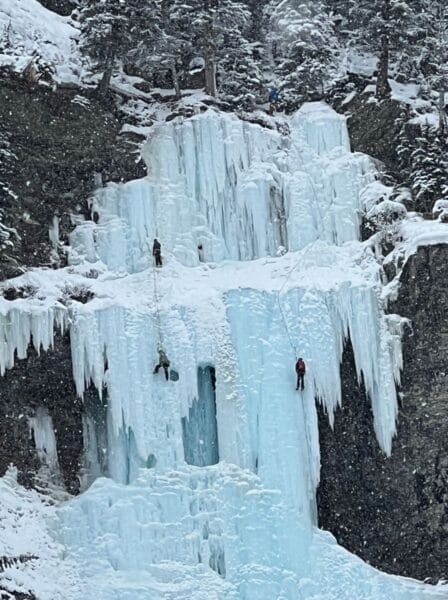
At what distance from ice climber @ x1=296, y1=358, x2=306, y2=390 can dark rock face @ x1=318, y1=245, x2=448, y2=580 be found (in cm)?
85

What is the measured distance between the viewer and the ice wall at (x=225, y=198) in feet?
76.7

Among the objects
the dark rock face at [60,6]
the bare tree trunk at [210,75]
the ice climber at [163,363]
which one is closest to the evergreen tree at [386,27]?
the bare tree trunk at [210,75]

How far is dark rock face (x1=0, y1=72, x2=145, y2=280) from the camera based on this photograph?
22422mm

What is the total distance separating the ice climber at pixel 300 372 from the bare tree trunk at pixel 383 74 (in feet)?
30.0

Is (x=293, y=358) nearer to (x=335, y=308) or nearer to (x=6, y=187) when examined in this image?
(x=335, y=308)

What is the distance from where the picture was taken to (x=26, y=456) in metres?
20.1

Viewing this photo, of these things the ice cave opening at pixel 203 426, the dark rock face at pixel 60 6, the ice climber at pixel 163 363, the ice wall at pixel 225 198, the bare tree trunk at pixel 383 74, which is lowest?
the ice cave opening at pixel 203 426

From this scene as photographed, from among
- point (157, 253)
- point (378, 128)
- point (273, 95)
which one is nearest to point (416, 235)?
point (378, 128)

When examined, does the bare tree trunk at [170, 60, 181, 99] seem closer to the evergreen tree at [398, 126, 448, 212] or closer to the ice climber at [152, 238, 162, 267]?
the ice climber at [152, 238, 162, 267]

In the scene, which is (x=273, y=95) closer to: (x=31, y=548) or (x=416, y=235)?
(x=416, y=235)

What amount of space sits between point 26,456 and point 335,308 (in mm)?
7410

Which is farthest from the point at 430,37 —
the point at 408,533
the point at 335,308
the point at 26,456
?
the point at 26,456

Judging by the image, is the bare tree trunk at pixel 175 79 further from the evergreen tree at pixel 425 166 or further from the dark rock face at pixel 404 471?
the dark rock face at pixel 404 471

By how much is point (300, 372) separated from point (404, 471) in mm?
3036
